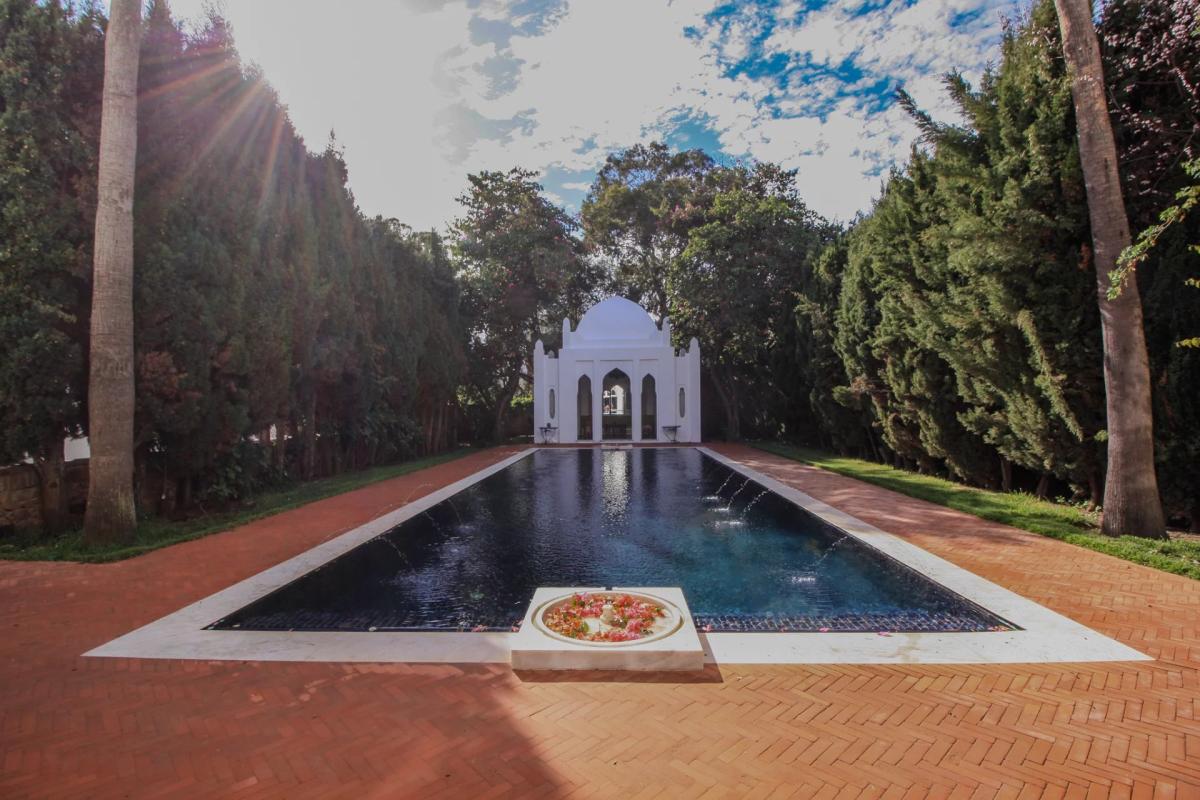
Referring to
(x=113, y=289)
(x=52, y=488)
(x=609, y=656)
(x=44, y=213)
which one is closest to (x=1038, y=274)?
(x=609, y=656)

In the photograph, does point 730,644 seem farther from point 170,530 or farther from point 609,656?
point 170,530

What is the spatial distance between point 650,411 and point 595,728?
102ft

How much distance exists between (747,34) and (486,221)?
1894 centimetres

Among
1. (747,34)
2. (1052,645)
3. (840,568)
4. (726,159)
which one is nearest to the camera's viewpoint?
(1052,645)

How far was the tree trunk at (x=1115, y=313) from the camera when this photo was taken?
7539 millimetres

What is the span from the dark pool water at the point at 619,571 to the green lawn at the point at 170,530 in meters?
2.80

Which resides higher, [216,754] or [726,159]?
[726,159]

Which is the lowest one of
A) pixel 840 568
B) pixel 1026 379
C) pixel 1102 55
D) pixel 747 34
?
pixel 840 568

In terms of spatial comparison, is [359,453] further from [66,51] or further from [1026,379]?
[1026,379]

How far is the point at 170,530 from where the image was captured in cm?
925

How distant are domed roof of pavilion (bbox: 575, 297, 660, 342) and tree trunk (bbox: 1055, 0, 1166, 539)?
70.3ft

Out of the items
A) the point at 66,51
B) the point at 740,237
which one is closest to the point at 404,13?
the point at 66,51

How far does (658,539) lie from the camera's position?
8.65m

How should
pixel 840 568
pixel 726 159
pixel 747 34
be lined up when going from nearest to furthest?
pixel 840 568
pixel 747 34
pixel 726 159
